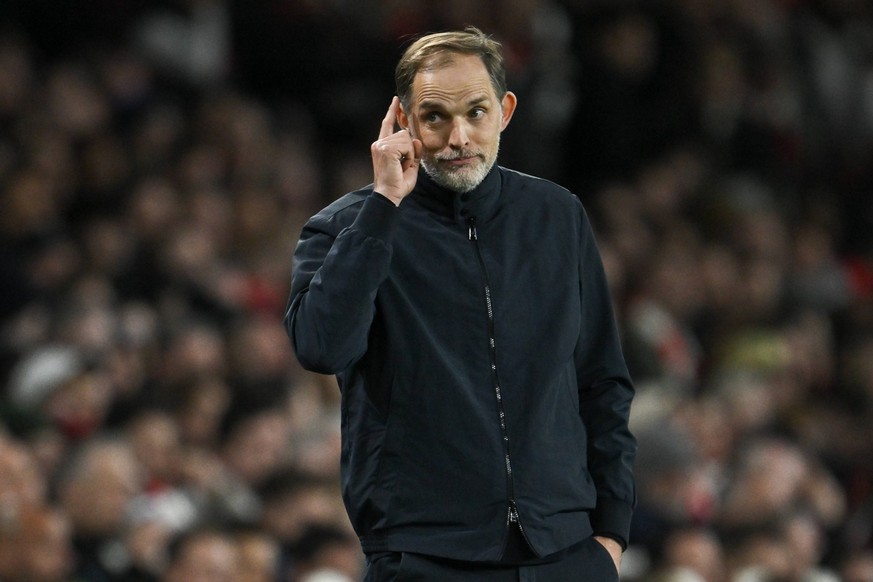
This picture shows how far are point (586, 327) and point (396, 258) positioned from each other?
1.37 ft

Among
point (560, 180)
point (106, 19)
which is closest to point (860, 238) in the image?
point (560, 180)

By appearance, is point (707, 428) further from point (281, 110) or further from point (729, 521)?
point (281, 110)

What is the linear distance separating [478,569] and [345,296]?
1.71ft

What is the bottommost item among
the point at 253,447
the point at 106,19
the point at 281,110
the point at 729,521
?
the point at 729,521

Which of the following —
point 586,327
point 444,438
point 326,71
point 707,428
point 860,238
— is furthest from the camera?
point 860,238

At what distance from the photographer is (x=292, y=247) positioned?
27.6 feet

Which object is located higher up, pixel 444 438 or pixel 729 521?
pixel 444 438

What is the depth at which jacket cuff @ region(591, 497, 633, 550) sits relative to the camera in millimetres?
3107

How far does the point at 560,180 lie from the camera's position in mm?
10148

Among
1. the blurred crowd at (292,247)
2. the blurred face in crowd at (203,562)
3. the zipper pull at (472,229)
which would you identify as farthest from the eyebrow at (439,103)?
the blurred face in crowd at (203,562)

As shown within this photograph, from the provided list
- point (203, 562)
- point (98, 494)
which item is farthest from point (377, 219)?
point (98, 494)

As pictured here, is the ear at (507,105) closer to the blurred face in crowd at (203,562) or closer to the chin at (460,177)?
the chin at (460,177)

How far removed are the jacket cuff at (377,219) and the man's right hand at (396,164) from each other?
0.05 ft

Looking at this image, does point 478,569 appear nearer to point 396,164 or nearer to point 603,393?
point 603,393
